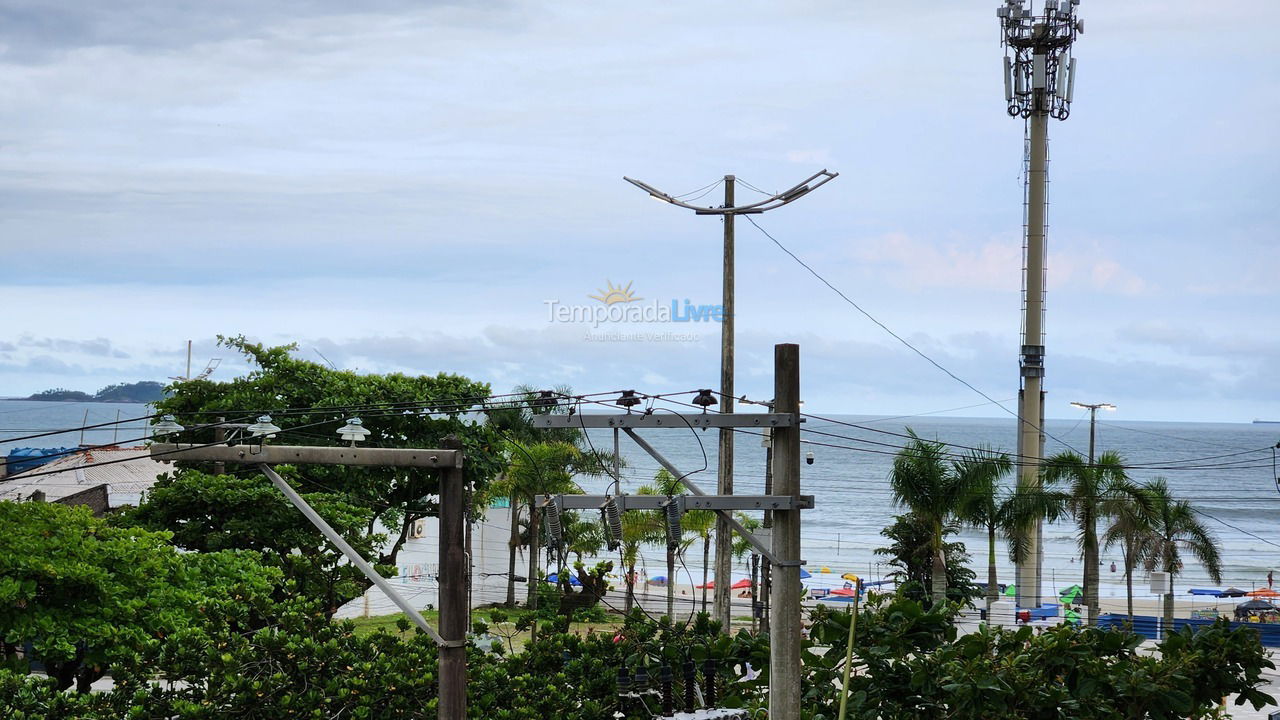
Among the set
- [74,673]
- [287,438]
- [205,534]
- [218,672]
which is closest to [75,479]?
[287,438]

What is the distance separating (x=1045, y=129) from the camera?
32406 mm

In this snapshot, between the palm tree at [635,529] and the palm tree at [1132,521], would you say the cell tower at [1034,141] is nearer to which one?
the palm tree at [1132,521]

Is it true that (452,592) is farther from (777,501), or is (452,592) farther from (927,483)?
(927,483)

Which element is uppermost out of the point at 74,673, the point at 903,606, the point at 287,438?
the point at 287,438

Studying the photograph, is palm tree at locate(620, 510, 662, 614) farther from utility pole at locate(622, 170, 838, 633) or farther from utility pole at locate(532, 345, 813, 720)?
utility pole at locate(532, 345, 813, 720)

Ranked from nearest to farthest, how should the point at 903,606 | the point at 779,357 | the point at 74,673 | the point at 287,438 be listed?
the point at 779,357
the point at 903,606
the point at 74,673
the point at 287,438

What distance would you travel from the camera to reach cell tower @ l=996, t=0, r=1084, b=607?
104 ft

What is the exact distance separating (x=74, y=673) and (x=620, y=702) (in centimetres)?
748

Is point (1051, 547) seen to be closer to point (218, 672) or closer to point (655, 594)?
point (655, 594)

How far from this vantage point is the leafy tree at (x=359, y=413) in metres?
29.2

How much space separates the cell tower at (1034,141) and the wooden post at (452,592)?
23.3m

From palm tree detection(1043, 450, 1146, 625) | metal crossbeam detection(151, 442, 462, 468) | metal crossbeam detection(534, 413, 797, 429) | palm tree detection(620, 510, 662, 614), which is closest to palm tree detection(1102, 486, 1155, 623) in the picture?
palm tree detection(1043, 450, 1146, 625)

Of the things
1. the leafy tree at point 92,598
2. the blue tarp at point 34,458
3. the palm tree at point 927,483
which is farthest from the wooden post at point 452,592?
the palm tree at point 927,483

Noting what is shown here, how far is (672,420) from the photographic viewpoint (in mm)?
10367
